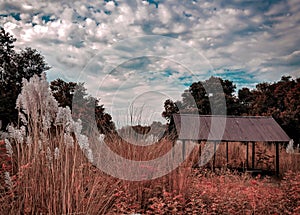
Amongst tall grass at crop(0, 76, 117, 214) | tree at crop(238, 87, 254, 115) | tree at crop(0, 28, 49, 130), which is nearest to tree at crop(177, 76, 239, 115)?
tree at crop(238, 87, 254, 115)

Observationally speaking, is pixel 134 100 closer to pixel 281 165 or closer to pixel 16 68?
pixel 281 165

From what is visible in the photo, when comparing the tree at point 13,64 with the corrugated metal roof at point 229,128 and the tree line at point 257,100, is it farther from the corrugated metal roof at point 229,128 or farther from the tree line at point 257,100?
the tree line at point 257,100

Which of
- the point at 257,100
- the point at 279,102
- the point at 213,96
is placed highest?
the point at 213,96

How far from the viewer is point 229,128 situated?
401 inches

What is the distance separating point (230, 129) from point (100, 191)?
7.69 meters

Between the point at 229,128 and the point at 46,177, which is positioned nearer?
the point at 46,177

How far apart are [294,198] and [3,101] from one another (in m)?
12.2

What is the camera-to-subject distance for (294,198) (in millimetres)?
5262

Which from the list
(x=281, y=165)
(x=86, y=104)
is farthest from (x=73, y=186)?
(x=281, y=165)

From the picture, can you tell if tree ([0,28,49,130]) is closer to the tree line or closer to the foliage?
the tree line

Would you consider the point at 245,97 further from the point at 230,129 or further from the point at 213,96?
the point at 230,129

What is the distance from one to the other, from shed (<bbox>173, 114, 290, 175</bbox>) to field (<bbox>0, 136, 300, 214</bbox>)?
3.41 metres

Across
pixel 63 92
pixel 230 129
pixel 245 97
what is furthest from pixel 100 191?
pixel 245 97

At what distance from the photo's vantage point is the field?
286 cm
